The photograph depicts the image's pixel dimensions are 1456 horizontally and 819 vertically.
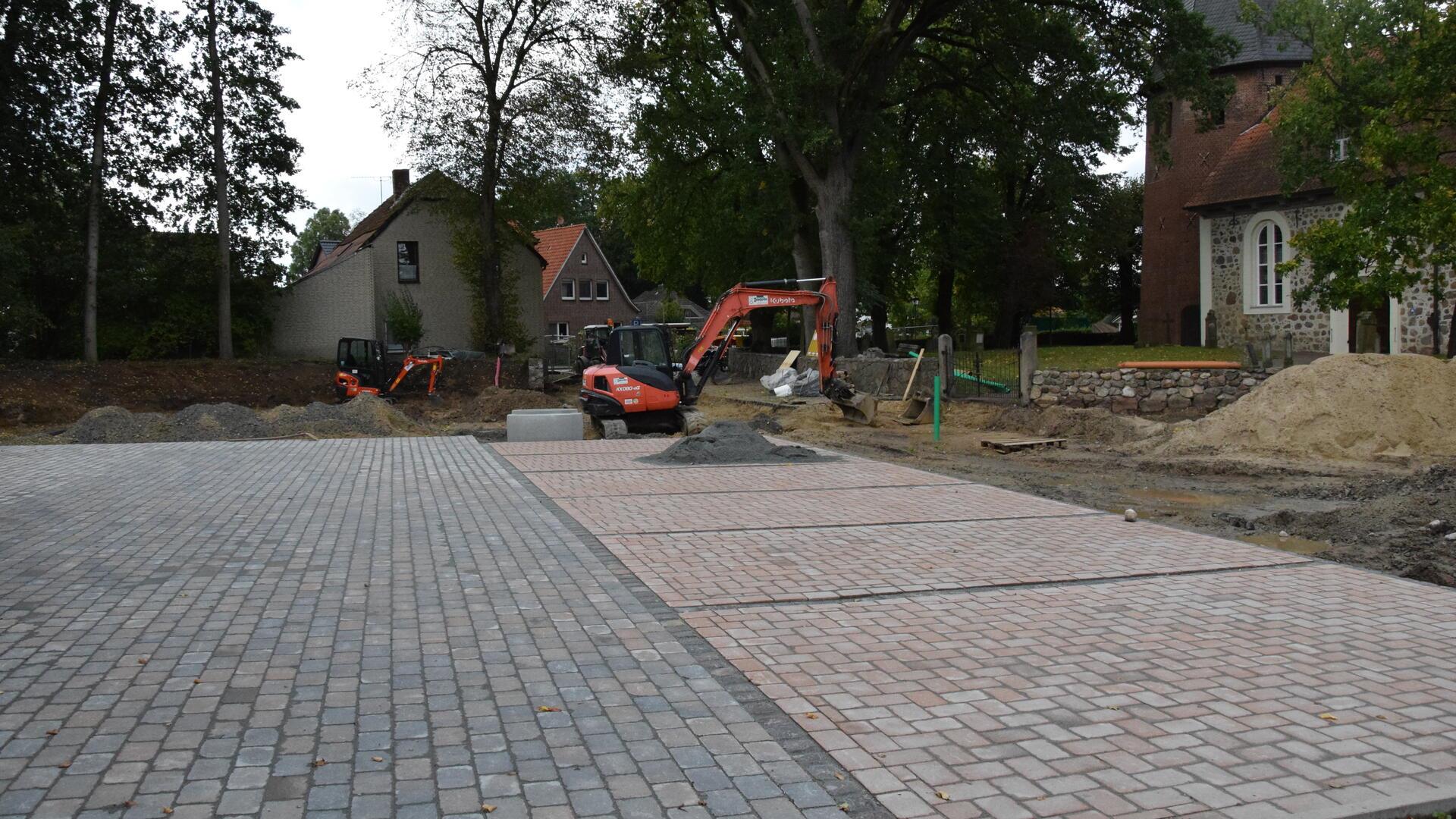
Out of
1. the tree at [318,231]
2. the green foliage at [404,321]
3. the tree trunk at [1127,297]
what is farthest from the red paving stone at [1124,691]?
the tree at [318,231]

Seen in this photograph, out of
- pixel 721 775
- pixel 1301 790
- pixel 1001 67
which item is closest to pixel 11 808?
pixel 721 775

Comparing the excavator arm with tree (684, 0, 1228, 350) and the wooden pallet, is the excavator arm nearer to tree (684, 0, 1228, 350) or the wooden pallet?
the wooden pallet

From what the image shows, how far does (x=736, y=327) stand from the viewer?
866 inches

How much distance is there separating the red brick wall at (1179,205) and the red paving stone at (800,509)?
3041 centimetres

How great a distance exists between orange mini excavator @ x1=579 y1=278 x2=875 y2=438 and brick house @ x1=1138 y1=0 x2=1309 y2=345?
21.3 metres

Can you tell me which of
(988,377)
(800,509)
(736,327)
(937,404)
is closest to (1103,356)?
(988,377)

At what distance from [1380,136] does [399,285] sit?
3464 centimetres

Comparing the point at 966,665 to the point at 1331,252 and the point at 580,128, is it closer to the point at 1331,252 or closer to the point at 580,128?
the point at 1331,252

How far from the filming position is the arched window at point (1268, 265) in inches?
1379

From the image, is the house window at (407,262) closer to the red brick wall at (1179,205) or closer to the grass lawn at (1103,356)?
the grass lawn at (1103,356)

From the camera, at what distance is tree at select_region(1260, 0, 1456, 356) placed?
1953 cm

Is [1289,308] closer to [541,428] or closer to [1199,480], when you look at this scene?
[1199,480]

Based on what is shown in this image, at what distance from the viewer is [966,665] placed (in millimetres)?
5574

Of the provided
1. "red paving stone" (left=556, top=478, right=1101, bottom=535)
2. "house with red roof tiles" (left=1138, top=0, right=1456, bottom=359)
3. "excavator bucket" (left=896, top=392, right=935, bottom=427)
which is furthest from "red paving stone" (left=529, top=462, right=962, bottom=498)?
"house with red roof tiles" (left=1138, top=0, right=1456, bottom=359)
